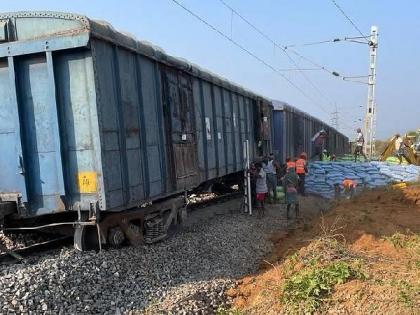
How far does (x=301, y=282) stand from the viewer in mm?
5383

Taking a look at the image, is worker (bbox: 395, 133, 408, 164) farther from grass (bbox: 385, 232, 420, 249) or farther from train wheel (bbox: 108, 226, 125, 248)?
train wheel (bbox: 108, 226, 125, 248)

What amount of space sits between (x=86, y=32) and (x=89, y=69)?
462 millimetres

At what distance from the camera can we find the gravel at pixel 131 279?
16.7 feet

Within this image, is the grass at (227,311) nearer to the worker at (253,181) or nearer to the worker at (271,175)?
the worker at (253,181)

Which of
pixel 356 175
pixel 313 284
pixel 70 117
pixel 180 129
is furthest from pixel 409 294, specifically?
pixel 356 175

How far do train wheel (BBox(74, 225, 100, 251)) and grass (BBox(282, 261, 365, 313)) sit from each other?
2796mm

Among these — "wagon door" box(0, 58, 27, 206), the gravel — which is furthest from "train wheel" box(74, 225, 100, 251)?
"wagon door" box(0, 58, 27, 206)

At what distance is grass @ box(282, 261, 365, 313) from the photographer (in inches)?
201

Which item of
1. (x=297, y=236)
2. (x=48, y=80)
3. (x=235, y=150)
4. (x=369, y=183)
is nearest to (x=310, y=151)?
(x=369, y=183)

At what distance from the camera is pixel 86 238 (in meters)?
6.60

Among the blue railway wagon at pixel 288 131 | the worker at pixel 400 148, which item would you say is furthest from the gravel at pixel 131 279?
the worker at pixel 400 148

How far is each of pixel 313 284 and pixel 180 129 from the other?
4.36m

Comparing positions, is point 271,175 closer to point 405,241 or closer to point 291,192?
point 291,192

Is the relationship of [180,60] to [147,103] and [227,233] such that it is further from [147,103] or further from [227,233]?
[227,233]
